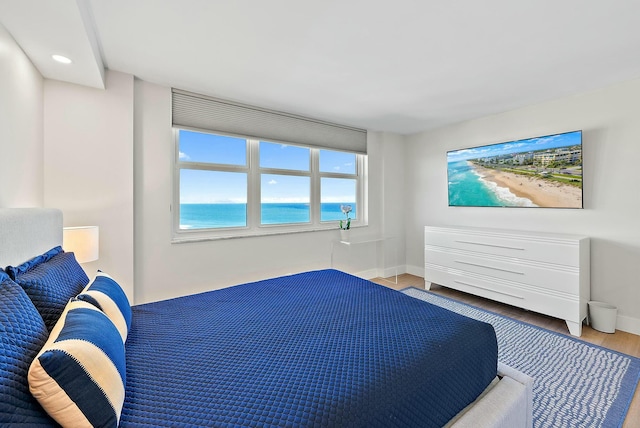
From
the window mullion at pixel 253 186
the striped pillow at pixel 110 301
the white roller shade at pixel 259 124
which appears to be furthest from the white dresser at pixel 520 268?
the striped pillow at pixel 110 301

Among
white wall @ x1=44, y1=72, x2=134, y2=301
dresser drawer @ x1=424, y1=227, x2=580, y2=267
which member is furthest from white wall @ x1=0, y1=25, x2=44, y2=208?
dresser drawer @ x1=424, y1=227, x2=580, y2=267

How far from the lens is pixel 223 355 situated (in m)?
1.22

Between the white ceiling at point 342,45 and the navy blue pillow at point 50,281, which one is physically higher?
the white ceiling at point 342,45

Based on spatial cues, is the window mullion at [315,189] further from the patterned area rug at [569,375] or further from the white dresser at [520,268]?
the patterned area rug at [569,375]

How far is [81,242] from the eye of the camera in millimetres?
2100

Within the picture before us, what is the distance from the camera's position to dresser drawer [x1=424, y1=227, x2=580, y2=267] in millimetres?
2691

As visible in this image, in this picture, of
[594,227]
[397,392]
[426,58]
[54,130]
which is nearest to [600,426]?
[397,392]

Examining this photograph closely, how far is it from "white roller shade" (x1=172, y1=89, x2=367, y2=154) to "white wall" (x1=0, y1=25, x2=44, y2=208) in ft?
3.37

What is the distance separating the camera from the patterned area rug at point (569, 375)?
167 centimetres

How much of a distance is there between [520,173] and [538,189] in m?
0.26

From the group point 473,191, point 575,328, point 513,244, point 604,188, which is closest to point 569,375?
point 575,328

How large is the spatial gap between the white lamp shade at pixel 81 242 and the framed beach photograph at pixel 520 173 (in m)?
4.13

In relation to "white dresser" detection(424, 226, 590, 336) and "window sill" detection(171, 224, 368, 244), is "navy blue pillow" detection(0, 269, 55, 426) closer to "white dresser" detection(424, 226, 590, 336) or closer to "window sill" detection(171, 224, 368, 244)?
"window sill" detection(171, 224, 368, 244)

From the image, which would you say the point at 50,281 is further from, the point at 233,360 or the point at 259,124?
the point at 259,124
